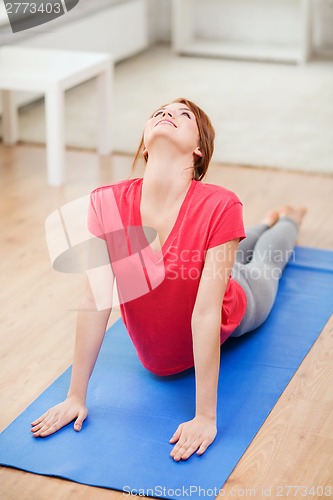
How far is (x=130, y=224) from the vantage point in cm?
186

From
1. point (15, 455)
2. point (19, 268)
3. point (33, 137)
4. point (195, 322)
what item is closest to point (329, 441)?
point (195, 322)

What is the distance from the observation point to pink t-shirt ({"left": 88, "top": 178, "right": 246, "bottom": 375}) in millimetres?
1824

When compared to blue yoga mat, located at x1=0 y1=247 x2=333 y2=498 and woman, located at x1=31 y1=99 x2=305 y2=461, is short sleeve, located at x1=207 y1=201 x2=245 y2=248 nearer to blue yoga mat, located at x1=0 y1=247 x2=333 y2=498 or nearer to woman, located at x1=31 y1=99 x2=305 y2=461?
woman, located at x1=31 y1=99 x2=305 y2=461

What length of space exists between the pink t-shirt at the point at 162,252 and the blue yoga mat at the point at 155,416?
0.42 feet

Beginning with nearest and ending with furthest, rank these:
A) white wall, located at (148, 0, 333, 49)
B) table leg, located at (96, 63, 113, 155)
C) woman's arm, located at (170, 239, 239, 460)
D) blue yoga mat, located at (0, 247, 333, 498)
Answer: blue yoga mat, located at (0, 247, 333, 498), woman's arm, located at (170, 239, 239, 460), table leg, located at (96, 63, 113, 155), white wall, located at (148, 0, 333, 49)

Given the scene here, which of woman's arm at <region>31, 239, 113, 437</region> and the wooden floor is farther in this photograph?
woman's arm at <region>31, 239, 113, 437</region>

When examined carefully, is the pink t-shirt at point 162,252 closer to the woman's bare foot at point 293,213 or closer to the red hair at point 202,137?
the red hair at point 202,137

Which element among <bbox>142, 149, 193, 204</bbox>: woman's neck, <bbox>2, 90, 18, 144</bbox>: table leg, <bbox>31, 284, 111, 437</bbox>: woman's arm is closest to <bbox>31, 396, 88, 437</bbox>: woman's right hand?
<bbox>31, 284, 111, 437</bbox>: woman's arm

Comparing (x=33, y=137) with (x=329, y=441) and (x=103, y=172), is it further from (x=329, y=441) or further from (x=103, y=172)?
(x=329, y=441)

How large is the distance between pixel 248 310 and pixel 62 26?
2998 mm

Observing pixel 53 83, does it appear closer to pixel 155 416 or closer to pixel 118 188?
pixel 118 188

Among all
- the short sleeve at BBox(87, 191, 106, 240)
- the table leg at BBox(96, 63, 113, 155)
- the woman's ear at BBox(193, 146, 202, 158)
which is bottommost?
the table leg at BBox(96, 63, 113, 155)

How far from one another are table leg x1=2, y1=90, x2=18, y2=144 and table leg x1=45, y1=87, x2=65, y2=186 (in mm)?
514

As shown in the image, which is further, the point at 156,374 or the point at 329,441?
the point at 156,374
